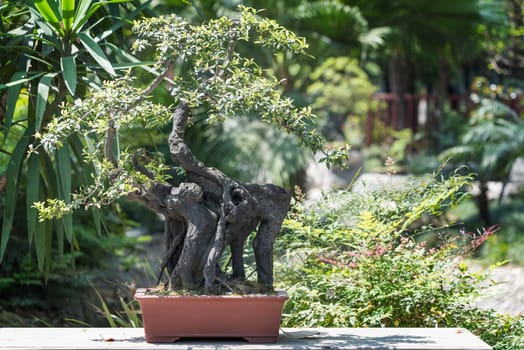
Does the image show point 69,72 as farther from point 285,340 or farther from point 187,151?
point 285,340

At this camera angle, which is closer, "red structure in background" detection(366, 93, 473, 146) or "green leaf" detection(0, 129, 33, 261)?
"green leaf" detection(0, 129, 33, 261)

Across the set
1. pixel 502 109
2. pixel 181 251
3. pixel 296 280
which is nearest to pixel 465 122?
pixel 502 109

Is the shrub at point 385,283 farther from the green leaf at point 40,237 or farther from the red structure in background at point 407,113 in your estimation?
the red structure in background at point 407,113

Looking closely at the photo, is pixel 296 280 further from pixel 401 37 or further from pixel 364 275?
pixel 401 37

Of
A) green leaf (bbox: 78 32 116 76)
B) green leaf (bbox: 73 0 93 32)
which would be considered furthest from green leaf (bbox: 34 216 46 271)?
green leaf (bbox: 73 0 93 32)

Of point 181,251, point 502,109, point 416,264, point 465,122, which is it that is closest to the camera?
point 181,251

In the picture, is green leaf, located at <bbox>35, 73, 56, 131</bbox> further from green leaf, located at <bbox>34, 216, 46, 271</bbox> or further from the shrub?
the shrub

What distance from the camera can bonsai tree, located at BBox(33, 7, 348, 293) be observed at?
314 cm

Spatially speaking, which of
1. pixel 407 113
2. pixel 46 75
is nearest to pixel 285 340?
pixel 46 75

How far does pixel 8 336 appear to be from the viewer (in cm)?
330

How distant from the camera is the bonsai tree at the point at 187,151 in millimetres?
3143

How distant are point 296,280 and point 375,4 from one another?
6.92m

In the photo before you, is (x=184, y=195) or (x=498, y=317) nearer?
(x=184, y=195)

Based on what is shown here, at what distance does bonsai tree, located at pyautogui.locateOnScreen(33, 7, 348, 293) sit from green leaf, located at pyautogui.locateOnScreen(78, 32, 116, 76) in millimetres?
625
